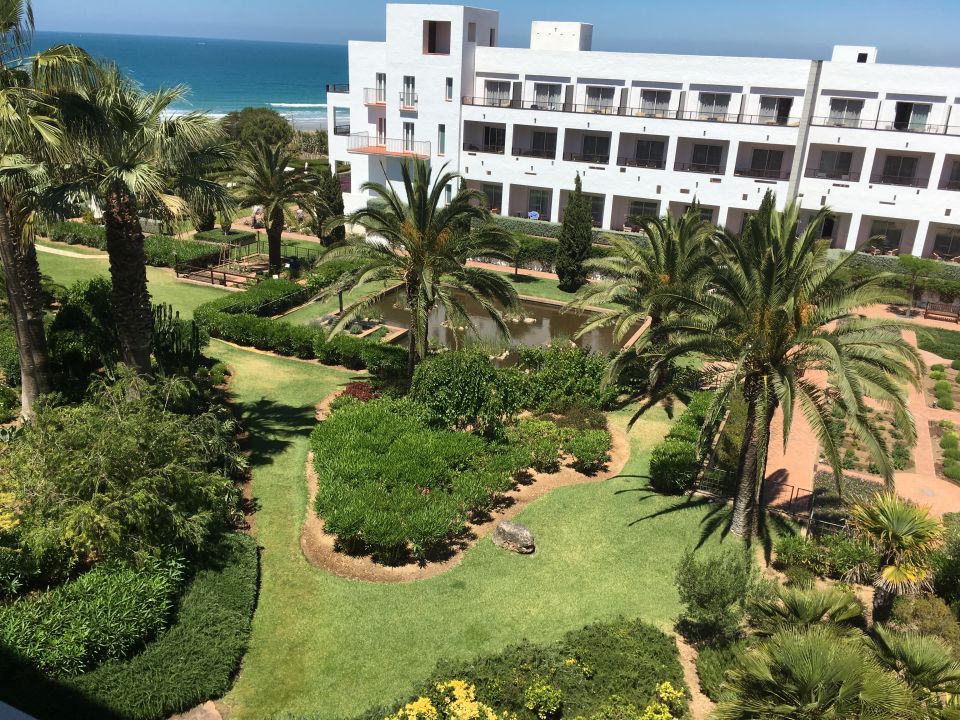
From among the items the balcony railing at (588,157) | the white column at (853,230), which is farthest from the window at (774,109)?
the balcony railing at (588,157)

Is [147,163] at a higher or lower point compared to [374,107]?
lower

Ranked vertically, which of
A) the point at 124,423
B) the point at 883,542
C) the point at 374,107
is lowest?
the point at 883,542

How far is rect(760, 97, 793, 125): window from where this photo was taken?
132 ft

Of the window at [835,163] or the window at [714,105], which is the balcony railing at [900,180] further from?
the window at [714,105]

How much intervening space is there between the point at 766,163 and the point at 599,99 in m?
10.8

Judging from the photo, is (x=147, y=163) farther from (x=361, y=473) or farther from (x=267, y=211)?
(x=267, y=211)

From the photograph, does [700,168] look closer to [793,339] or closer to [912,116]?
[912,116]

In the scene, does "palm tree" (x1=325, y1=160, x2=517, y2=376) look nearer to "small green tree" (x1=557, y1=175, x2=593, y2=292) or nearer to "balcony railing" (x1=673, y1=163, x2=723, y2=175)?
"small green tree" (x1=557, y1=175, x2=593, y2=292)

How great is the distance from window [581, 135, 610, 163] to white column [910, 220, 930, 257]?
689 inches

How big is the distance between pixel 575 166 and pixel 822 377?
2101 cm

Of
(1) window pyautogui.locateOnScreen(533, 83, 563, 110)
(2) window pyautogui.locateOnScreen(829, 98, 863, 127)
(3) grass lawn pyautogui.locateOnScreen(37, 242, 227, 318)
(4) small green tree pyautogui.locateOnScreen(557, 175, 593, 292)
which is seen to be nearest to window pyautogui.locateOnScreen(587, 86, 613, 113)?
(1) window pyautogui.locateOnScreen(533, 83, 563, 110)

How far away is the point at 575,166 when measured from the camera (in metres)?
42.5

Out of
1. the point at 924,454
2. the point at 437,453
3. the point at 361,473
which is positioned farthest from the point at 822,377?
the point at 361,473

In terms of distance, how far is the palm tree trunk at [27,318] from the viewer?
1680cm
